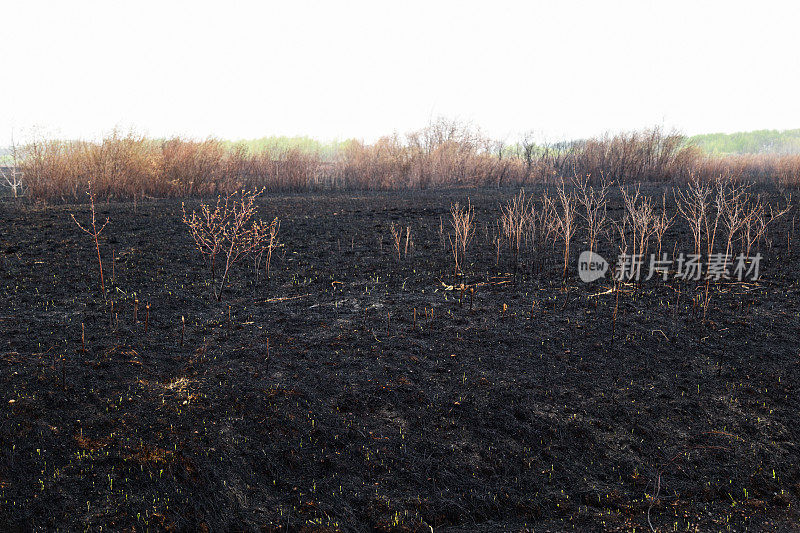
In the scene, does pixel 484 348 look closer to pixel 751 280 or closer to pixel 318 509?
pixel 318 509

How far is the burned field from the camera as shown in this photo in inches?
101

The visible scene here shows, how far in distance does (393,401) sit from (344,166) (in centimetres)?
1325

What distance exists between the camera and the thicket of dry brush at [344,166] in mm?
11398

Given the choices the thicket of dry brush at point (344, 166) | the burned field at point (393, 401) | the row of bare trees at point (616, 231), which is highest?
the thicket of dry brush at point (344, 166)

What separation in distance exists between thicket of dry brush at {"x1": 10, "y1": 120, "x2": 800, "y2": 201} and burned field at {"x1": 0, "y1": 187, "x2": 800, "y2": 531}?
18.1ft

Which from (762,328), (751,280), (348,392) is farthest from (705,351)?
(348,392)

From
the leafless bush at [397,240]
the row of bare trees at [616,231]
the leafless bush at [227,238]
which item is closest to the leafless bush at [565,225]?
the row of bare trees at [616,231]

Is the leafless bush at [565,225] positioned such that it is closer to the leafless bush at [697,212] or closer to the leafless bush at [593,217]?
the leafless bush at [593,217]

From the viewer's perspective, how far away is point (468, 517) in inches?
99.3

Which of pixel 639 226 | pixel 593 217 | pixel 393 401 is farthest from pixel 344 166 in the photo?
pixel 393 401

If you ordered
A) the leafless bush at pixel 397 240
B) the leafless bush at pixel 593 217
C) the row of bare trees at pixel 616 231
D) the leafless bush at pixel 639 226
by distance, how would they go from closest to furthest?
the leafless bush at pixel 639 226 < the leafless bush at pixel 593 217 < the row of bare trees at pixel 616 231 < the leafless bush at pixel 397 240

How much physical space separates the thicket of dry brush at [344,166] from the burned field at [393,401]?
552 centimetres

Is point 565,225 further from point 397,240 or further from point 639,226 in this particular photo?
point 397,240

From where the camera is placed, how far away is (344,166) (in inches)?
627
